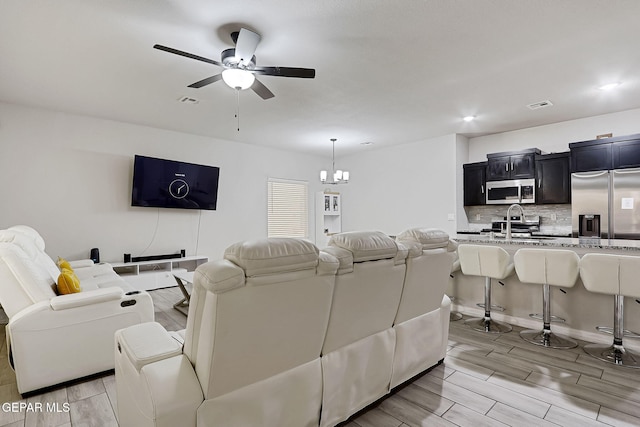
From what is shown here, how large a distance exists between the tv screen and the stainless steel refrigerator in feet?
19.5

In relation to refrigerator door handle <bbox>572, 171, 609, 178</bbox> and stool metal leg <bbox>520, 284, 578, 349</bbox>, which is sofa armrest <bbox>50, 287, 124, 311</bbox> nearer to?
stool metal leg <bbox>520, 284, 578, 349</bbox>

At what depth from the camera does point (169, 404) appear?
1.28 metres

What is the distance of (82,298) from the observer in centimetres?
250

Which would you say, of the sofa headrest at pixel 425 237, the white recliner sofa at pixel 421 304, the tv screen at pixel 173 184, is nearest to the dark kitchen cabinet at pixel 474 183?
the white recliner sofa at pixel 421 304

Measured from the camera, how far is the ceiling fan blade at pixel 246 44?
2.58m

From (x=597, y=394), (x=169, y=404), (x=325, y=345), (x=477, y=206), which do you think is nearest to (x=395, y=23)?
(x=325, y=345)

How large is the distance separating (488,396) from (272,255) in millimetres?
1960

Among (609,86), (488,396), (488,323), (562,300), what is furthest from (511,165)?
(488,396)

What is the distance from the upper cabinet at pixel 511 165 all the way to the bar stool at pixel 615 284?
3042 mm

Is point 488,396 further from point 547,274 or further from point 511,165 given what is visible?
point 511,165

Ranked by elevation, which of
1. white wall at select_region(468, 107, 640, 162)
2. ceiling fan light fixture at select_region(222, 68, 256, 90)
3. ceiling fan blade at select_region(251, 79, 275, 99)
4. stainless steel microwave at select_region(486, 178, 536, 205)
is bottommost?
stainless steel microwave at select_region(486, 178, 536, 205)

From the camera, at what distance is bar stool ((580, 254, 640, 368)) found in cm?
266

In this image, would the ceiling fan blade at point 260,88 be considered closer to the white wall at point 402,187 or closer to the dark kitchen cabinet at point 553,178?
the white wall at point 402,187

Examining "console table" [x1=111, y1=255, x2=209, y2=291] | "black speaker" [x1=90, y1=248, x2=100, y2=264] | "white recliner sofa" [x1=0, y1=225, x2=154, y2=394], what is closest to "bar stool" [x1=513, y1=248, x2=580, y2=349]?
"white recliner sofa" [x1=0, y1=225, x2=154, y2=394]
